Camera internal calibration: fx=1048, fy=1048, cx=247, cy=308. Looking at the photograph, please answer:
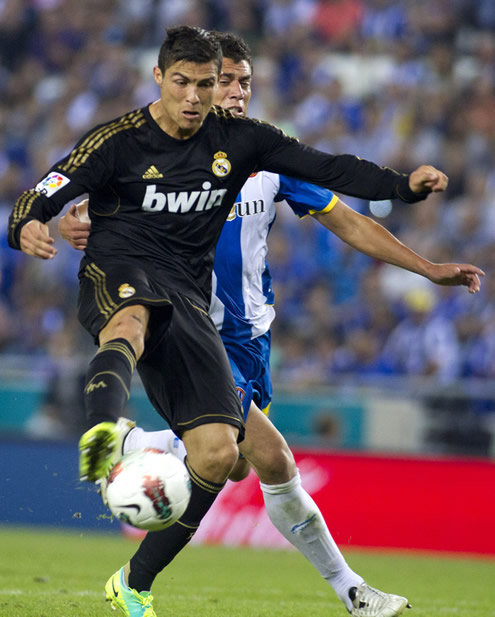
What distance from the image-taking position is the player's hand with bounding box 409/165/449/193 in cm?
472

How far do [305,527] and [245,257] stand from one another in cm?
154

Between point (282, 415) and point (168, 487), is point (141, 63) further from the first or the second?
point (168, 487)

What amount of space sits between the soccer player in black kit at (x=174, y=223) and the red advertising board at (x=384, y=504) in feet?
19.2

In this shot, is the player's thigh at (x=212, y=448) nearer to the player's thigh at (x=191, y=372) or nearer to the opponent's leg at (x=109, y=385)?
the player's thigh at (x=191, y=372)

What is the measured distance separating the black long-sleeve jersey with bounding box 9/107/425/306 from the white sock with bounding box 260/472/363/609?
1.31 meters

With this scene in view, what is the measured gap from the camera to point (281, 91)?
15.3 m

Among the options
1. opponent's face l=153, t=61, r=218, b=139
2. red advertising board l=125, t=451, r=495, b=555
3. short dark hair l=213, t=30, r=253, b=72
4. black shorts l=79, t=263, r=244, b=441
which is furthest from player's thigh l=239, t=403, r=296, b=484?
red advertising board l=125, t=451, r=495, b=555

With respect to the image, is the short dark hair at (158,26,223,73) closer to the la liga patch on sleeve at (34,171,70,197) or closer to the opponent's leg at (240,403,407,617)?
the la liga patch on sleeve at (34,171,70,197)

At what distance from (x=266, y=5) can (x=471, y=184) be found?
5122 mm

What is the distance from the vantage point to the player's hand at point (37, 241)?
4.18 m

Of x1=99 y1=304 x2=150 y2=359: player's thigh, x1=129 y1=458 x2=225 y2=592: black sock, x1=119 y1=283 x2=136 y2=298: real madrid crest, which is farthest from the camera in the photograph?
x1=129 y1=458 x2=225 y2=592: black sock

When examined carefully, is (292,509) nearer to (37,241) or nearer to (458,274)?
(458,274)

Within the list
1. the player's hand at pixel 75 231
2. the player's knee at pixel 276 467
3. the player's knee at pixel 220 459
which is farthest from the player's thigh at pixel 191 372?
the player's knee at pixel 276 467

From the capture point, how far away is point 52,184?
450 centimetres
